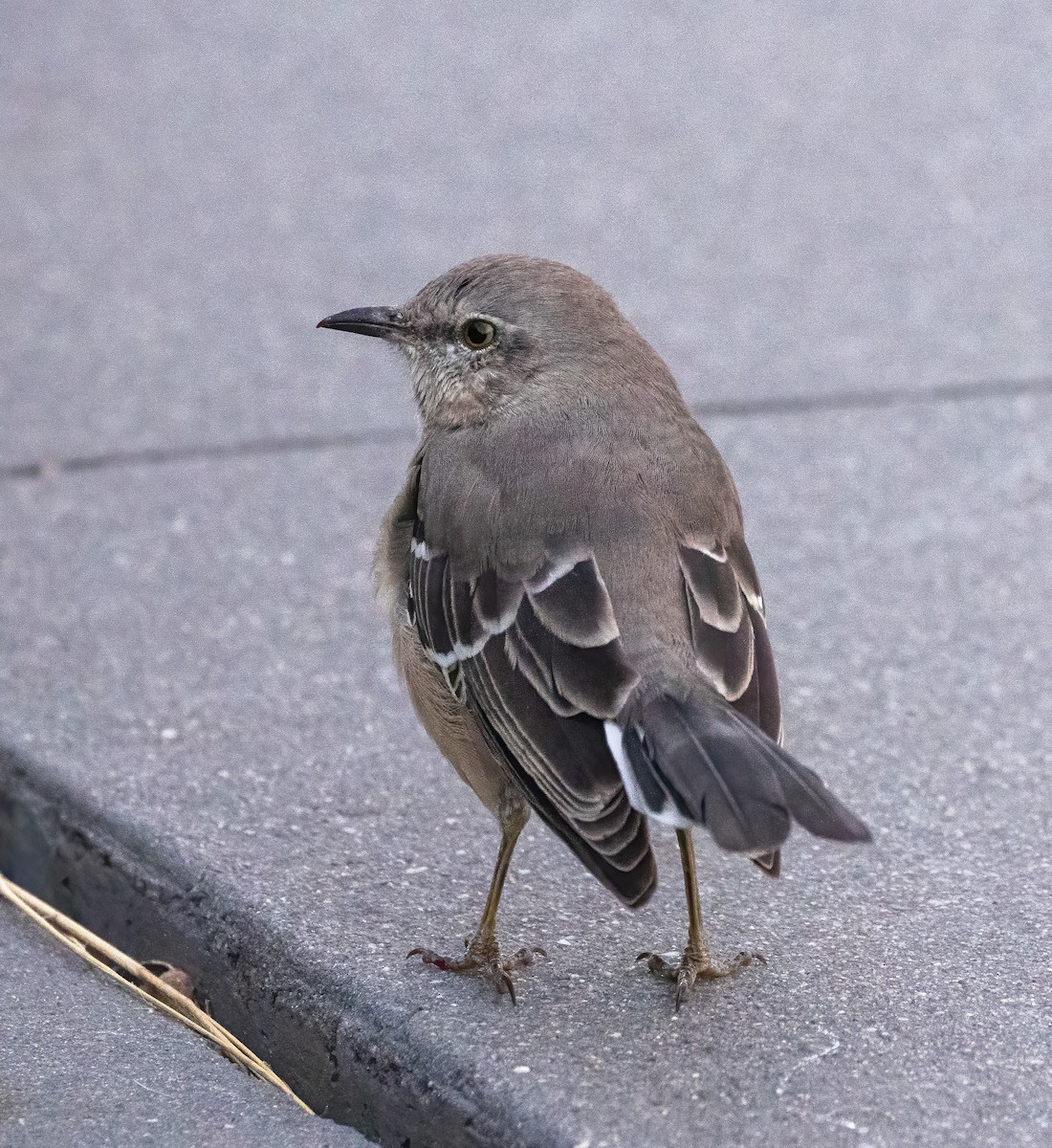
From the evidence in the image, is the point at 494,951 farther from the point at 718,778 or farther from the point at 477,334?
the point at 477,334

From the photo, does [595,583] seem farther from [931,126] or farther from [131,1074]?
[931,126]

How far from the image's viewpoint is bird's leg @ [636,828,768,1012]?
3.58 m

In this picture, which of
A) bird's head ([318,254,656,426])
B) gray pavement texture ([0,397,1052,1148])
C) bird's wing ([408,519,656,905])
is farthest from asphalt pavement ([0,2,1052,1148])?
bird's head ([318,254,656,426])

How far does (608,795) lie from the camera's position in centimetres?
326

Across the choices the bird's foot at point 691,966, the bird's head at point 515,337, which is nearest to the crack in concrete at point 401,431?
the bird's head at point 515,337

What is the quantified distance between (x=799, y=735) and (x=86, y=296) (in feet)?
15.1

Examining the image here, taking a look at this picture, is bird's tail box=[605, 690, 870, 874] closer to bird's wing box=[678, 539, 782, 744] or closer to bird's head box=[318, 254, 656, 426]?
bird's wing box=[678, 539, 782, 744]

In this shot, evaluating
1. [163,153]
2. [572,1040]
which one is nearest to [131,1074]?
[572,1040]

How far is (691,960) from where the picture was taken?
3604 millimetres

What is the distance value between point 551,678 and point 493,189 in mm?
5850

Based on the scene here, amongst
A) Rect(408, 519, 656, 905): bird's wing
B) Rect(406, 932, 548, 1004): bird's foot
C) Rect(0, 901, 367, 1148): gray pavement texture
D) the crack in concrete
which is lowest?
Rect(0, 901, 367, 1148): gray pavement texture

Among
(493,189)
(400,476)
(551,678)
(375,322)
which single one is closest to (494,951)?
(551,678)

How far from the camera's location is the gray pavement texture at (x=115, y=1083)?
326cm

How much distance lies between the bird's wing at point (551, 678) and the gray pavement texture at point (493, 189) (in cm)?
317
